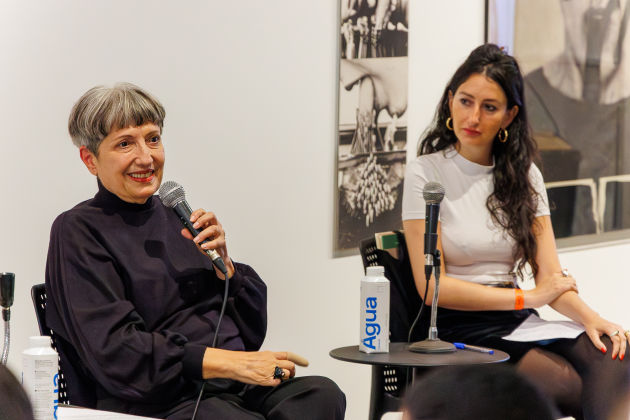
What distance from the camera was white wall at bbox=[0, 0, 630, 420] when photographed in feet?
7.25

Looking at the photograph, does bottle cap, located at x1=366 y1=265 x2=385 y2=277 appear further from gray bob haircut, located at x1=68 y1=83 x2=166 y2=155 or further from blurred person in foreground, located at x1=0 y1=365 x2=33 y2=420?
blurred person in foreground, located at x1=0 y1=365 x2=33 y2=420

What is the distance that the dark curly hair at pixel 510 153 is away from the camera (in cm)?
244

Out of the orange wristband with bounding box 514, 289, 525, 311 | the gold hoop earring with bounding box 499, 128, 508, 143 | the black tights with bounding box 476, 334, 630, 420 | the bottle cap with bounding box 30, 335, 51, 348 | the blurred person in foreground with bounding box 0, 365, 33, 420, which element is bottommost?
the black tights with bounding box 476, 334, 630, 420

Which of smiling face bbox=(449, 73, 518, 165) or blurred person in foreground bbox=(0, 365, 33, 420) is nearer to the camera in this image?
blurred person in foreground bbox=(0, 365, 33, 420)

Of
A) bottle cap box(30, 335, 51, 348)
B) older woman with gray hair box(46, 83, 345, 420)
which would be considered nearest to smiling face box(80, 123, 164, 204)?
older woman with gray hair box(46, 83, 345, 420)

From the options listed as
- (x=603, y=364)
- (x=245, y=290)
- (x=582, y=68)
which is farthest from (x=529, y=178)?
(x=582, y=68)

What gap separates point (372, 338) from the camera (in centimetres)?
195

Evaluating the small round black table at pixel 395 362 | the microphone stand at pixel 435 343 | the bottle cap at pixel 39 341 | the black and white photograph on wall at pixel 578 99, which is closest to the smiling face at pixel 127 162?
the bottle cap at pixel 39 341

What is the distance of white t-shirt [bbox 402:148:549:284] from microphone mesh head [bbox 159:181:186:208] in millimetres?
823

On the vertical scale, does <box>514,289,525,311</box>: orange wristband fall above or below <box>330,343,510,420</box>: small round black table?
above

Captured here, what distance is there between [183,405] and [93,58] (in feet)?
3.87

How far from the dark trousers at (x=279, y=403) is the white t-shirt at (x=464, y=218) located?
75cm

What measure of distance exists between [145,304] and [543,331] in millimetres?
1242

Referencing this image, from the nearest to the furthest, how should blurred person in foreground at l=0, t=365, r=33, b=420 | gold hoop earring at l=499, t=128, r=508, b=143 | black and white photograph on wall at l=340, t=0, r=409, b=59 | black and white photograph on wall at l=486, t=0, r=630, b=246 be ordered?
1. blurred person in foreground at l=0, t=365, r=33, b=420
2. gold hoop earring at l=499, t=128, r=508, b=143
3. black and white photograph on wall at l=340, t=0, r=409, b=59
4. black and white photograph on wall at l=486, t=0, r=630, b=246
